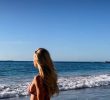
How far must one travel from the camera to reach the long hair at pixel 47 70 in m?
4.35

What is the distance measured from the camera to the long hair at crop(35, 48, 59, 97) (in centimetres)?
435

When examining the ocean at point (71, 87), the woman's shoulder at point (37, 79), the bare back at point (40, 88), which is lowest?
the ocean at point (71, 87)

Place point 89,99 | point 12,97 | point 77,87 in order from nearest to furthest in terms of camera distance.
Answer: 1. point 89,99
2. point 12,97
3. point 77,87

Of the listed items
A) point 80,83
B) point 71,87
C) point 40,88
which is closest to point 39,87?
point 40,88

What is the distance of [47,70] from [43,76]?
3.8 inches

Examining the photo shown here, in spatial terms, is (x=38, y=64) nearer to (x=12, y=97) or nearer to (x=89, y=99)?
(x=89, y=99)

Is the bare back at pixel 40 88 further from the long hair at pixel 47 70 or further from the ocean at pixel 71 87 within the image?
the ocean at pixel 71 87

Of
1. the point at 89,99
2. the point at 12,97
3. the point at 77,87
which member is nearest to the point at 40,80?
the point at 89,99

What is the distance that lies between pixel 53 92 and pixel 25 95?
940 cm

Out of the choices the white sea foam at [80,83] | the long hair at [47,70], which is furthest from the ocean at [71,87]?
the long hair at [47,70]

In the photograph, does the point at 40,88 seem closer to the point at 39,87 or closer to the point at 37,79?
the point at 39,87

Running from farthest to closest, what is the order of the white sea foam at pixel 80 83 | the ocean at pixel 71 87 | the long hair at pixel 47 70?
the white sea foam at pixel 80 83 → the ocean at pixel 71 87 → the long hair at pixel 47 70

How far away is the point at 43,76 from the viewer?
4.39 metres

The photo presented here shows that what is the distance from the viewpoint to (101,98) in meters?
12.1
